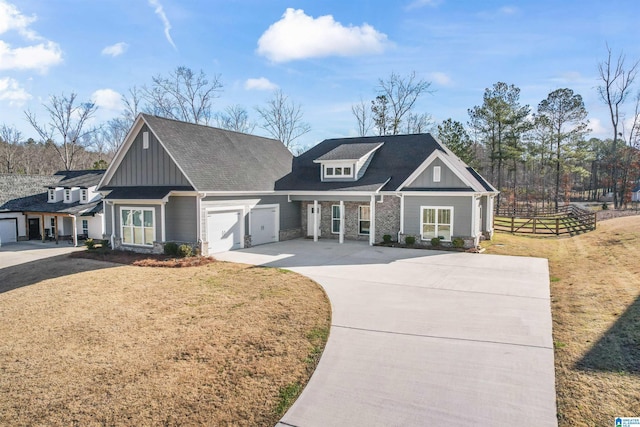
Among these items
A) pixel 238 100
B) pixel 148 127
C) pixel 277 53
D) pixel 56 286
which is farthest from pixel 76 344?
pixel 238 100

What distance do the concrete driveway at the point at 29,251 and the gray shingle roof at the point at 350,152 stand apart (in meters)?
15.1

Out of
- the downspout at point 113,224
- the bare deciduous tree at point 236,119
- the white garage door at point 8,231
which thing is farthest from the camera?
the bare deciduous tree at point 236,119

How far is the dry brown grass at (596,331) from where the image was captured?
5.31 meters

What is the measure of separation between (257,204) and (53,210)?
14590 millimetres

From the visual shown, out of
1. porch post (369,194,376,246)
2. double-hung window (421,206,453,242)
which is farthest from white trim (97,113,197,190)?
double-hung window (421,206,453,242)

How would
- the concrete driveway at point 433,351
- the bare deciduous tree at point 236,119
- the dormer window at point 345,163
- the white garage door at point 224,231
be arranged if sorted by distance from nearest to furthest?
the concrete driveway at point 433,351
the white garage door at point 224,231
the dormer window at point 345,163
the bare deciduous tree at point 236,119

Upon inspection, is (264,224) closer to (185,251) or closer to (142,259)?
(185,251)

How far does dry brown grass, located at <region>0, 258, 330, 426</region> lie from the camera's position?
18.0ft

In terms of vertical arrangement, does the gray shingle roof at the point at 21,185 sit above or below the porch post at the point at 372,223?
above

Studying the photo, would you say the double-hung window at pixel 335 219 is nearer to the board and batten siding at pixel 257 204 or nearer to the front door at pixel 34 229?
the board and batten siding at pixel 257 204

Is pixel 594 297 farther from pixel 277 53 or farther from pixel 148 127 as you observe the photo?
pixel 277 53

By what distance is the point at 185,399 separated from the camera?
222 inches

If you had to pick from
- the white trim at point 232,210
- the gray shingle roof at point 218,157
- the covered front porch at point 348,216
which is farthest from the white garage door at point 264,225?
the covered front porch at point 348,216

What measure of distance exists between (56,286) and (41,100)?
38.5 meters
